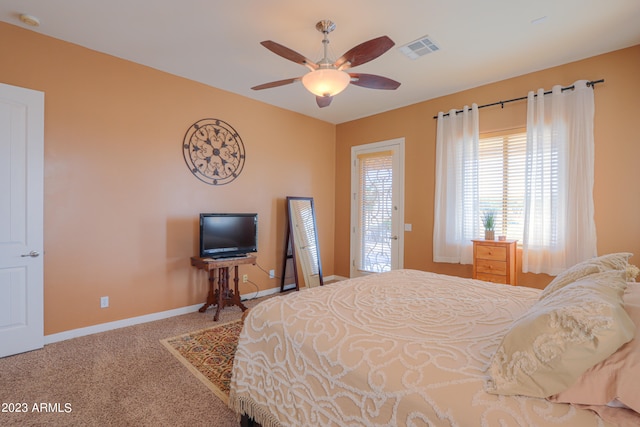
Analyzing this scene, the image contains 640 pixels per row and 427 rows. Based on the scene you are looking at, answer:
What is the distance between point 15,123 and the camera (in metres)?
2.63

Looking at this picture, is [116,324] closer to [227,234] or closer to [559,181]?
[227,234]

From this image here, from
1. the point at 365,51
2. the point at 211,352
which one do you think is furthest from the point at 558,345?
the point at 211,352

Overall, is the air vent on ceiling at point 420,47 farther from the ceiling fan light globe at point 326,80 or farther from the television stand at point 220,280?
the television stand at point 220,280

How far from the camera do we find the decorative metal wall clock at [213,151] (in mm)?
3803

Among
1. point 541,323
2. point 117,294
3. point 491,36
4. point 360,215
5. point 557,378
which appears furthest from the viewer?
point 360,215

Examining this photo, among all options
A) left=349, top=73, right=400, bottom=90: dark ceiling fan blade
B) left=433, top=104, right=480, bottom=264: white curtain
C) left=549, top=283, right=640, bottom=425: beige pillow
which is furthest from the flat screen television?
left=549, top=283, right=640, bottom=425: beige pillow

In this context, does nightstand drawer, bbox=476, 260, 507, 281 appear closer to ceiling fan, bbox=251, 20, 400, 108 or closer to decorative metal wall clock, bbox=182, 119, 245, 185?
ceiling fan, bbox=251, 20, 400, 108

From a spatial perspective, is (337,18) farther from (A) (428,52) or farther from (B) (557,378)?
(B) (557,378)

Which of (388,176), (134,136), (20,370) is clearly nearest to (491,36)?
(388,176)

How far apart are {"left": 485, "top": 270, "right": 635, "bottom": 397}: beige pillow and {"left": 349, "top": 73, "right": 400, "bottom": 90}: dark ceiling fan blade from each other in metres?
2.07

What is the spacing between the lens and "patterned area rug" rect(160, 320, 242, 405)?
229cm

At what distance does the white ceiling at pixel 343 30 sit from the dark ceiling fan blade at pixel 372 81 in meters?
0.51

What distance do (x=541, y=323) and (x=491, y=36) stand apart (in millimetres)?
2804

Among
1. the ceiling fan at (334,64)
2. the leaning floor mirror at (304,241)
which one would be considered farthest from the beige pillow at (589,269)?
the leaning floor mirror at (304,241)
